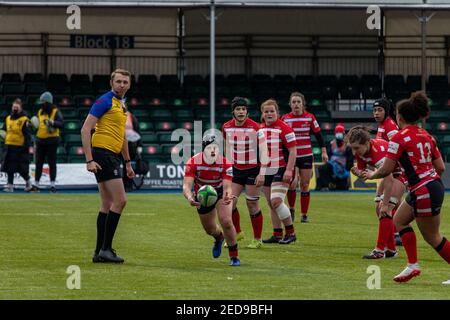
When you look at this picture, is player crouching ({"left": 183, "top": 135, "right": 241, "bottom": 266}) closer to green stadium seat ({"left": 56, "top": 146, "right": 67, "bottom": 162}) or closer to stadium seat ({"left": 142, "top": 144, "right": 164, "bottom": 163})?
green stadium seat ({"left": 56, "top": 146, "right": 67, "bottom": 162})

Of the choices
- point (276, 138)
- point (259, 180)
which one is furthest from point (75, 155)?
point (259, 180)

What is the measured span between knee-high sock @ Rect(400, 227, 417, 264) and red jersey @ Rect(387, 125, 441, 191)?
610 millimetres

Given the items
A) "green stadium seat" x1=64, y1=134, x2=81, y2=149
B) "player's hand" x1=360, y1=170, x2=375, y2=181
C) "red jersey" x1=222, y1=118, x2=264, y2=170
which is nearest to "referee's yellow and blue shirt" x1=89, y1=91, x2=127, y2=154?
"red jersey" x1=222, y1=118, x2=264, y2=170

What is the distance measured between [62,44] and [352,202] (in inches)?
684

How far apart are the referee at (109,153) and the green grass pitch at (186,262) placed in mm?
368

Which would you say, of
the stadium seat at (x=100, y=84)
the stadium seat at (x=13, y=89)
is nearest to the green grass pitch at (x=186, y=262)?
the stadium seat at (x=13, y=89)

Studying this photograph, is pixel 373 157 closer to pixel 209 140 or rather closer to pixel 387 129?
pixel 387 129

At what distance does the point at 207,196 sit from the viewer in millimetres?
13141

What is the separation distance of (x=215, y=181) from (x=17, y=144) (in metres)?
16.8

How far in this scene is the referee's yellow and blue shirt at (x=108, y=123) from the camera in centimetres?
1367

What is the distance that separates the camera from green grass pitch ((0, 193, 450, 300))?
11.0 m

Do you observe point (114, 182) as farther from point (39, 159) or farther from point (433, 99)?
point (433, 99)

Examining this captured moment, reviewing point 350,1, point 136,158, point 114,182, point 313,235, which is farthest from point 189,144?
point 114,182

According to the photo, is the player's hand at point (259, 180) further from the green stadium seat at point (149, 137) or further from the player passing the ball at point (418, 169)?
the green stadium seat at point (149, 137)
